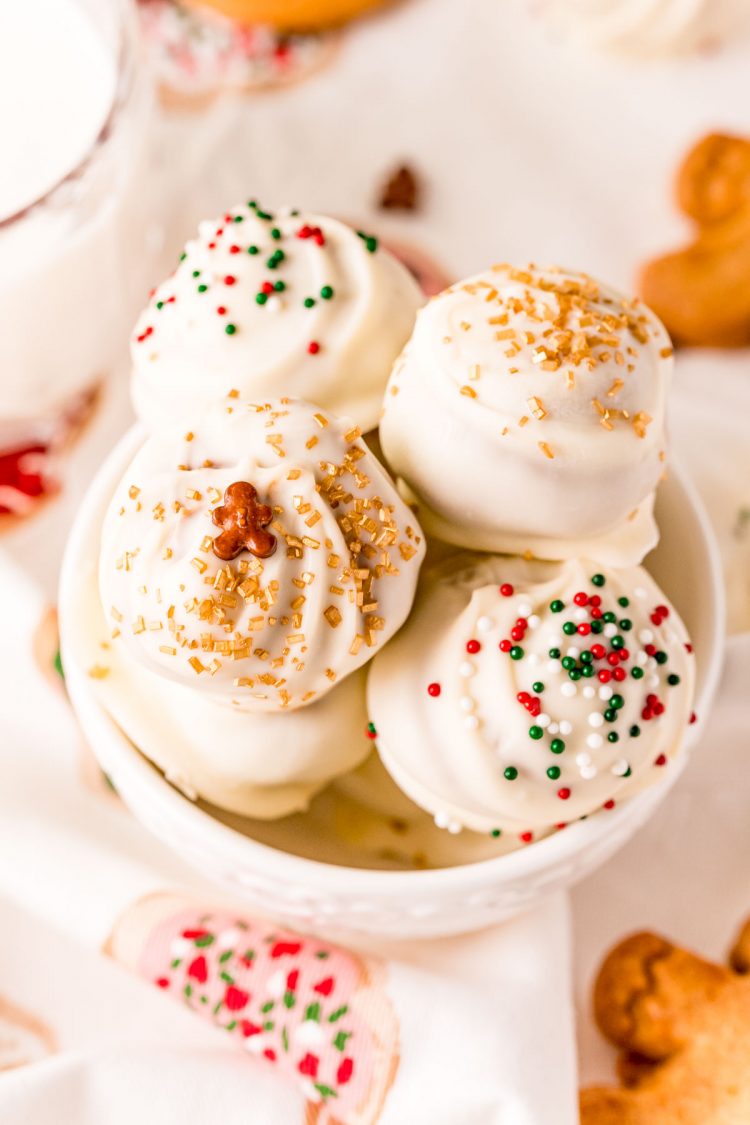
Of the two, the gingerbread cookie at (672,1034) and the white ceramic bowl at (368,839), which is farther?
the gingerbread cookie at (672,1034)

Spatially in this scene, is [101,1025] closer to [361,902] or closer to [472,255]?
[361,902]

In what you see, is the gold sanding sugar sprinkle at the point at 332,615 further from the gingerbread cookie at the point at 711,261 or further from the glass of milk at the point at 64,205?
the gingerbread cookie at the point at 711,261

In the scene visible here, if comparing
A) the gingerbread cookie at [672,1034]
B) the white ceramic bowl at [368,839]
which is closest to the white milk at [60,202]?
the white ceramic bowl at [368,839]

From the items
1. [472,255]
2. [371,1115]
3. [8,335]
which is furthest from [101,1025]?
[472,255]

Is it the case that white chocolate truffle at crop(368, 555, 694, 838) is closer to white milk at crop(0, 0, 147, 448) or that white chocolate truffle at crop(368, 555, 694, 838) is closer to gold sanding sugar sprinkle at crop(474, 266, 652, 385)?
gold sanding sugar sprinkle at crop(474, 266, 652, 385)

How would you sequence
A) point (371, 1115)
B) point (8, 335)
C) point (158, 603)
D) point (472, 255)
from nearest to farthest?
point (158, 603) → point (371, 1115) → point (8, 335) → point (472, 255)
